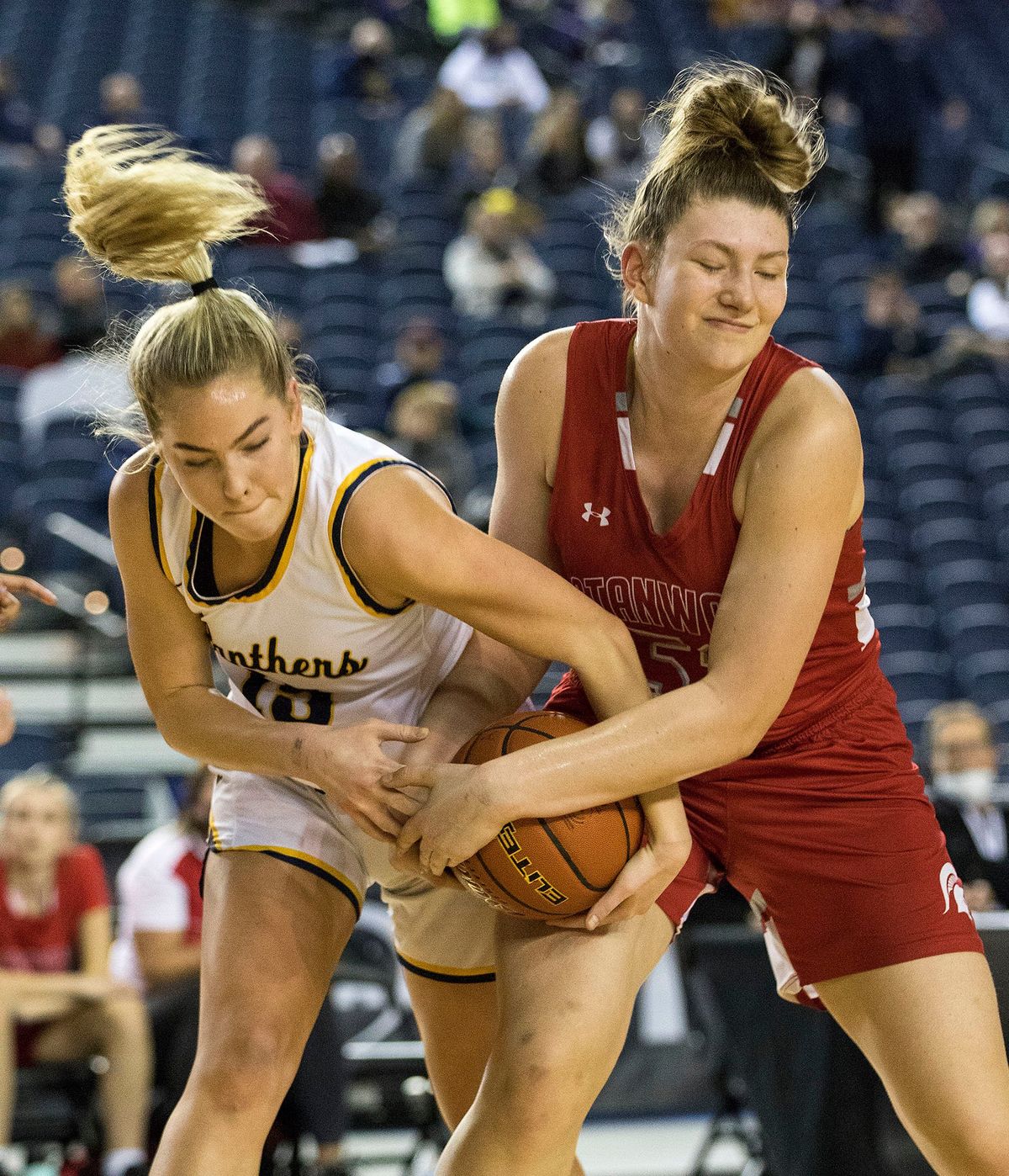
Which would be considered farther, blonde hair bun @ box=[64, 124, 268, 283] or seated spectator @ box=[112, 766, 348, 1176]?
seated spectator @ box=[112, 766, 348, 1176]

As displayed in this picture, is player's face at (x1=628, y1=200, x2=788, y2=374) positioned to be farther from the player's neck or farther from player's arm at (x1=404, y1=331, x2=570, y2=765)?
player's arm at (x1=404, y1=331, x2=570, y2=765)

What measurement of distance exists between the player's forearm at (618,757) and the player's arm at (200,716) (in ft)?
0.72

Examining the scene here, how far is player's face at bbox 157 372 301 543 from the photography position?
244 cm

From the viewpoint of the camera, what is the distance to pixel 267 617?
2.66 m

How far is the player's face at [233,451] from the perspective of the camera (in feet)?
7.99

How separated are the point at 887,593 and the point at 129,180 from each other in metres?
6.41

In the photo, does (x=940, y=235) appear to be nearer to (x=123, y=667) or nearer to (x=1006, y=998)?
(x=123, y=667)

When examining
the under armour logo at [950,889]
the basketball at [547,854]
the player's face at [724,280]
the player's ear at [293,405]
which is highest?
the player's face at [724,280]

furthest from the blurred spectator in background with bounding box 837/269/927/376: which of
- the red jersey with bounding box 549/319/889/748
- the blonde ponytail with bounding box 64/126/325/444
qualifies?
the blonde ponytail with bounding box 64/126/325/444

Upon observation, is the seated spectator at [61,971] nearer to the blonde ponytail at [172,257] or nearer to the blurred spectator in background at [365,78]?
the blonde ponytail at [172,257]

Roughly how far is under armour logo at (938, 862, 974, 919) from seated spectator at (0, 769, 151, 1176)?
2.72 m

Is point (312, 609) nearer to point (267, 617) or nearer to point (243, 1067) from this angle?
point (267, 617)

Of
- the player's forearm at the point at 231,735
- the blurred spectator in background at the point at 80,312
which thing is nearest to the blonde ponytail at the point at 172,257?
the player's forearm at the point at 231,735

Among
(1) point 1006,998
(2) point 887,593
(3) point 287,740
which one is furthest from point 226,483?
(2) point 887,593
